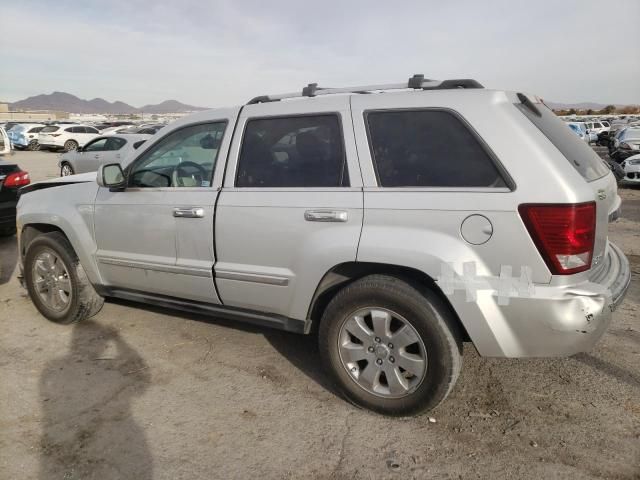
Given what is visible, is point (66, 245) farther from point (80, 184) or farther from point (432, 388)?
point (432, 388)

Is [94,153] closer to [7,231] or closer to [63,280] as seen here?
[7,231]

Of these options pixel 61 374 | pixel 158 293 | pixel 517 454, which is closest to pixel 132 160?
pixel 158 293

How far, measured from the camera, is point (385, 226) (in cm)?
265

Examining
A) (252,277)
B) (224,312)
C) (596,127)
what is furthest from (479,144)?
(596,127)

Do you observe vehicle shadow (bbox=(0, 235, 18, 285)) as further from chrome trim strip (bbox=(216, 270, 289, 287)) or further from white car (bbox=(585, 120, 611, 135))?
white car (bbox=(585, 120, 611, 135))

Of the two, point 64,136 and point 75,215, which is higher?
point 75,215

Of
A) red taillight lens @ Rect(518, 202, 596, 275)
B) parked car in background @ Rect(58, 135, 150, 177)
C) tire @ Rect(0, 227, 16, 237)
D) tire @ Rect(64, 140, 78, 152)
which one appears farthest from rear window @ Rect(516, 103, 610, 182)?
tire @ Rect(64, 140, 78, 152)

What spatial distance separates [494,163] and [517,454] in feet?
5.06

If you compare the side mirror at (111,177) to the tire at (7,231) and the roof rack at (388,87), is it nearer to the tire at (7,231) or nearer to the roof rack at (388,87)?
the roof rack at (388,87)

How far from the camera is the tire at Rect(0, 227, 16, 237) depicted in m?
7.15

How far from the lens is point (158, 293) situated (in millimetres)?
3701

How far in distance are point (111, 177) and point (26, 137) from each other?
31.8 m

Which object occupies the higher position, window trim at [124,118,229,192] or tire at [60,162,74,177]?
window trim at [124,118,229,192]

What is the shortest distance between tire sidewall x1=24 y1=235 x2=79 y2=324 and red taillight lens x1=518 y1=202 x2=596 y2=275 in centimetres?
356
